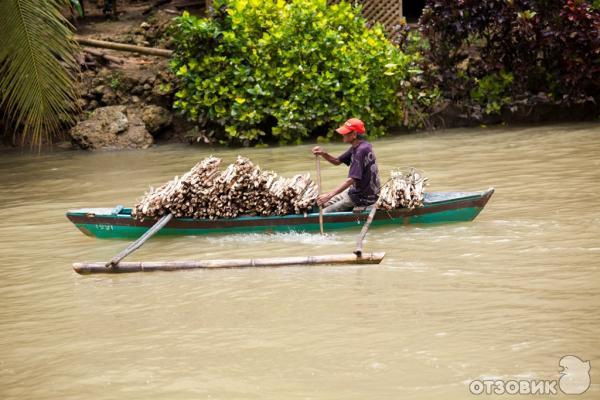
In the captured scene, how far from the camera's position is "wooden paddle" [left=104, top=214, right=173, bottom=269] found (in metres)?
8.48

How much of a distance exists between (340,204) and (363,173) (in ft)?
1.63

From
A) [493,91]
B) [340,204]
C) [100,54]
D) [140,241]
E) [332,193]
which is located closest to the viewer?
[140,241]

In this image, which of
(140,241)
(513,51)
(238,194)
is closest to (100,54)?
(513,51)

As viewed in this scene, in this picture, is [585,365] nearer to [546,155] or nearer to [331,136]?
[546,155]

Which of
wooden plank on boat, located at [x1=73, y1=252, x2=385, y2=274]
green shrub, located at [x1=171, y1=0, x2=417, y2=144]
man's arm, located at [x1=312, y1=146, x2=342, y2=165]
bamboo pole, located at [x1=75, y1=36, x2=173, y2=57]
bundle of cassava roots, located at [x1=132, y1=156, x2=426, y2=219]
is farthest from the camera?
bamboo pole, located at [x1=75, y1=36, x2=173, y2=57]

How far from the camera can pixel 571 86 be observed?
1688cm

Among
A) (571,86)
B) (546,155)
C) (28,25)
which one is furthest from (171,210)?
(571,86)

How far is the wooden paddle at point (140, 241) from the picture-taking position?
27.8 ft

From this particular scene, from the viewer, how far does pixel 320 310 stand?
285 inches

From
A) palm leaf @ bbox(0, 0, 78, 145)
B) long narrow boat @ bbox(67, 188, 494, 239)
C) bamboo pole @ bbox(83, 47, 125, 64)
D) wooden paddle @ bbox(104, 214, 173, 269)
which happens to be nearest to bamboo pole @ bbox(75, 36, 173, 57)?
bamboo pole @ bbox(83, 47, 125, 64)

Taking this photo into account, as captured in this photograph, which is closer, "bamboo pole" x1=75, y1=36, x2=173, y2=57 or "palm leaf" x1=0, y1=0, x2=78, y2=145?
"palm leaf" x1=0, y1=0, x2=78, y2=145

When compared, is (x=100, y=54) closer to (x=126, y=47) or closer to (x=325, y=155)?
(x=126, y=47)

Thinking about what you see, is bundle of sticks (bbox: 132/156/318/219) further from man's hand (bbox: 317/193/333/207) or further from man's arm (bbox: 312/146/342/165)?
man's arm (bbox: 312/146/342/165)

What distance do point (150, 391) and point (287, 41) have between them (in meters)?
11.5
